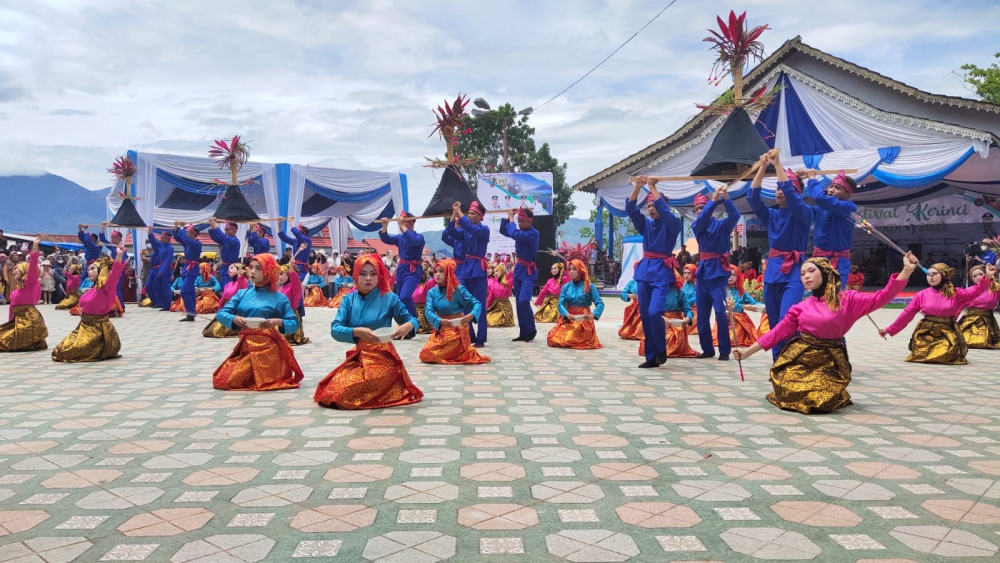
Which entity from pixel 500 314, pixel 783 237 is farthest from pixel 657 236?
pixel 500 314

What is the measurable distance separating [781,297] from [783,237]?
602mm

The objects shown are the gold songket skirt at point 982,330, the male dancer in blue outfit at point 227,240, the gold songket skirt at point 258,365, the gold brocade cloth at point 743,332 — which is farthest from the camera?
the male dancer in blue outfit at point 227,240

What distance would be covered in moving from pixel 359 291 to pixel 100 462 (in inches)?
91.0

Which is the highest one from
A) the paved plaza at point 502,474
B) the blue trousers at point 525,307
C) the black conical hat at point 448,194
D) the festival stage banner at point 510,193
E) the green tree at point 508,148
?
the green tree at point 508,148

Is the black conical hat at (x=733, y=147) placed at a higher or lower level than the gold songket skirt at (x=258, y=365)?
higher

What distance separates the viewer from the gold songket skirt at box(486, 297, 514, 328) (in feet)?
42.3

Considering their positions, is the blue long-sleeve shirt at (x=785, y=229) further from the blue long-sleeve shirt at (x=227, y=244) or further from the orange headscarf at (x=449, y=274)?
the blue long-sleeve shirt at (x=227, y=244)

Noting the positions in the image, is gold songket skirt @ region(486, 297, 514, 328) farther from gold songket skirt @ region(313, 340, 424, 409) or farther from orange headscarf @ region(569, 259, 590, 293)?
gold songket skirt @ region(313, 340, 424, 409)

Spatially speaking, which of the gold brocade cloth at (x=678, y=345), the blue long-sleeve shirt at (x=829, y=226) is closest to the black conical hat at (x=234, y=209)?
the gold brocade cloth at (x=678, y=345)

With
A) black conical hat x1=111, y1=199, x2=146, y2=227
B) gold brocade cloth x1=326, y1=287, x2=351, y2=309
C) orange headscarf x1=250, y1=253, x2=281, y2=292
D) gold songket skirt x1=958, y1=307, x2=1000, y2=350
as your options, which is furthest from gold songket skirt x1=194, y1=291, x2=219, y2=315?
gold songket skirt x1=958, y1=307, x2=1000, y2=350

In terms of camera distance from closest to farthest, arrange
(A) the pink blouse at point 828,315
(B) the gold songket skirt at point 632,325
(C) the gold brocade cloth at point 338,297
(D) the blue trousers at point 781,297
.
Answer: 1. (A) the pink blouse at point 828,315
2. (D) the blue trousers at point 781,297
3. (B) the gold songket skirt at point 632,325
4. (C) the gold brocade cloth at point 338,297

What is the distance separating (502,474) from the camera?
145 inches

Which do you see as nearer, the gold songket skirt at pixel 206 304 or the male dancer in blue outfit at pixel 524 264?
the male dancer in blue outfit at pixel 524 264

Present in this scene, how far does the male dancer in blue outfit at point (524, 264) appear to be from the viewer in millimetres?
10047
